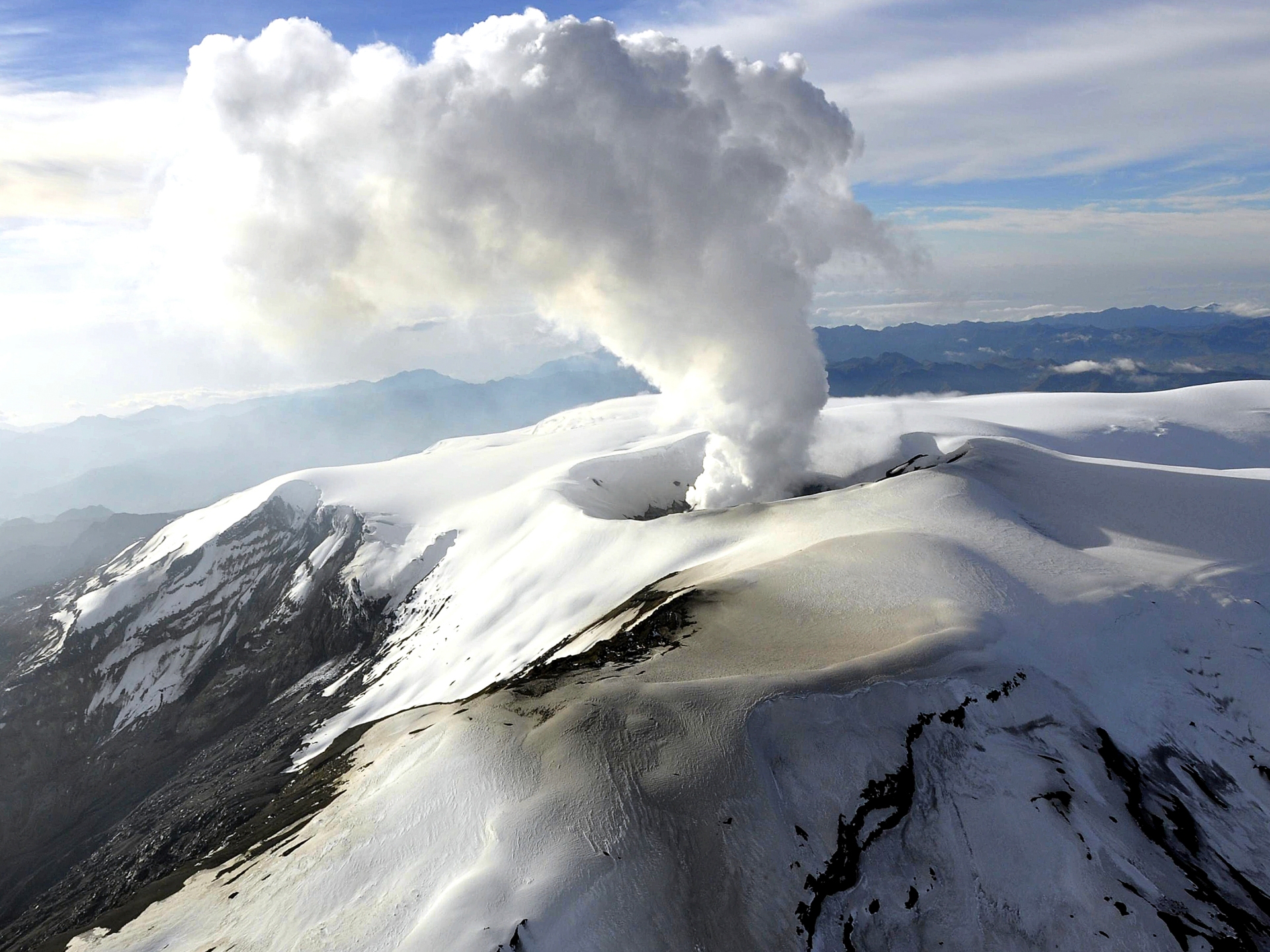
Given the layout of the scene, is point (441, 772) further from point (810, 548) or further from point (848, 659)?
point (810, 548)

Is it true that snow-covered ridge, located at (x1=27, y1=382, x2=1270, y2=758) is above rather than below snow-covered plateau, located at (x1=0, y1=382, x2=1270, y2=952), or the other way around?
below

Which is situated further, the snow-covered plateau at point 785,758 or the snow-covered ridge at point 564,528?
the snow-covered ridge at point 564,528

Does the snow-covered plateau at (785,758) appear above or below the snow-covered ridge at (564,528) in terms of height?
above

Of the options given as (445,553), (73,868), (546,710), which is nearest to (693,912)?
(546,710)

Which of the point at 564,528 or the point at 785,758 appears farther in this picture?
the point at 564,528

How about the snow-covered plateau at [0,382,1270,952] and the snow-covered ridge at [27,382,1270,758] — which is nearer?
the snow-covered plateau at [0,382,1270,952]

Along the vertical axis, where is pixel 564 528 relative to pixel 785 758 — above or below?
below
